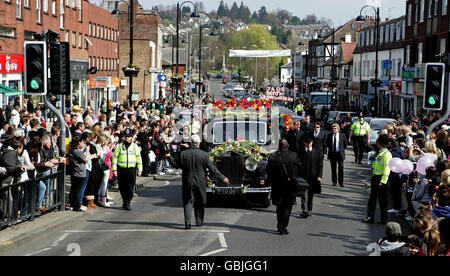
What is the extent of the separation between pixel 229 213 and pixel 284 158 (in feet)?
8.97

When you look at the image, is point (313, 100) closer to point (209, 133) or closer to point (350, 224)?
point (209, 133)

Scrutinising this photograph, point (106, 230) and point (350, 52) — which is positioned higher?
point (350, 52)

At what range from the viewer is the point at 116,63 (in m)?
75.3

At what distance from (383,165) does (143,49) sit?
2800 inches

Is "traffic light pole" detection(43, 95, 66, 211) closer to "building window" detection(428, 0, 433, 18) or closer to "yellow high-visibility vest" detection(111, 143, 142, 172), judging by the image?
"yellow high-visibility vest" detection(111, 143, 142, 172)

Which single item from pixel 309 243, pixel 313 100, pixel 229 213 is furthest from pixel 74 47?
pixel 309 243

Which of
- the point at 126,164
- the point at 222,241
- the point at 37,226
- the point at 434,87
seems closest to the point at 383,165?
the point at 434,87

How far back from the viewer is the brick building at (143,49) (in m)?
81.4

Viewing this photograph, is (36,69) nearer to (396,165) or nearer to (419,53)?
(396,165)

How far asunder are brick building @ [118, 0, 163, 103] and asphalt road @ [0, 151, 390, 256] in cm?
6139

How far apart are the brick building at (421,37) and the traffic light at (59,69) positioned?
34178 millimetres

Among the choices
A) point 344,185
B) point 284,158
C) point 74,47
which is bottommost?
point 344,185

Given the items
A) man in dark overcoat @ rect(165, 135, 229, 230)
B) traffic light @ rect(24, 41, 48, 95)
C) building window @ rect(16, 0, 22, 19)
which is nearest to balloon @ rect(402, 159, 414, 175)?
man in dark overcoat @ rect(165, 135, 229, 230)
